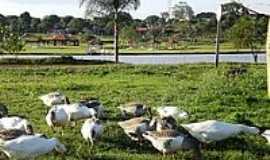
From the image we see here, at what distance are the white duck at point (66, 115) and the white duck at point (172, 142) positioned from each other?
2.23m

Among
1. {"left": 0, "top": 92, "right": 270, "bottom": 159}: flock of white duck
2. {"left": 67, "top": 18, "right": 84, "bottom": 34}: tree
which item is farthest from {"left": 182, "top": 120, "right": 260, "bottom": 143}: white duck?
{"left": 67, "top": 18, "right": 84, "bottom": 34}: tree

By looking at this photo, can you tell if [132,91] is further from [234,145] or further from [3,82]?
[234,145]

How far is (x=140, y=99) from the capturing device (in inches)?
634

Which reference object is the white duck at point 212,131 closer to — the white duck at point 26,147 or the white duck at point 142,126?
the white duck at point 142,126

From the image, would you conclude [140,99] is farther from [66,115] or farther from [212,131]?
[212,131]

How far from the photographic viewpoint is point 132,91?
60.8ft

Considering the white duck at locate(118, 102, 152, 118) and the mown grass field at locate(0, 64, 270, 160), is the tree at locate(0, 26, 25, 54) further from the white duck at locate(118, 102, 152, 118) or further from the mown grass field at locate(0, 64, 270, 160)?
the white duck at locate(118, 102, 152, 118)

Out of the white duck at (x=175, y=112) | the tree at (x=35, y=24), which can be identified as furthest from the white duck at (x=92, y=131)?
the tree at (x=35, y=24)

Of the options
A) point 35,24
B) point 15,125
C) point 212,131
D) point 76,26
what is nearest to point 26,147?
point 15,125

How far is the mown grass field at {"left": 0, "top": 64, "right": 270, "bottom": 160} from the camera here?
9672 mm

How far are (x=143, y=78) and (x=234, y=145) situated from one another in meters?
15.0

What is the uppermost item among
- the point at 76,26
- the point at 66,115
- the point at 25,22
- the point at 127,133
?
the point at 25,22

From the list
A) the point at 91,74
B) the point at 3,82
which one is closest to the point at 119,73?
the point at 91,74

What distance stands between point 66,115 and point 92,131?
1.44 metres
